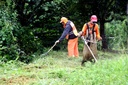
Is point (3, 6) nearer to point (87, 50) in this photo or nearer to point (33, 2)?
point (33, 2)

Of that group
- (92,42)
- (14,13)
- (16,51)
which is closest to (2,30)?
(16,51)

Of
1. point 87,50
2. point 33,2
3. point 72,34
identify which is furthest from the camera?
point 33,2

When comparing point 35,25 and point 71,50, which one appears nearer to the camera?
point 71,50

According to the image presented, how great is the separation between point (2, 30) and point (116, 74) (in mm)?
6561

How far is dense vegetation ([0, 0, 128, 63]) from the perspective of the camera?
13.2 meters

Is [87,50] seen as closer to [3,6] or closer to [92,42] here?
[92,42]

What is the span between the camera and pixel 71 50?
43.9 ft

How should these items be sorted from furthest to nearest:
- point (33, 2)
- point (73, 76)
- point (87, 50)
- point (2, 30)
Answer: point (33, 2) → point (2, 30) → point (87, 50) → point (73, 76)

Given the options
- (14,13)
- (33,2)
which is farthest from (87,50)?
(33,2)

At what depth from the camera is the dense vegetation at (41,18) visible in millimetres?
13203

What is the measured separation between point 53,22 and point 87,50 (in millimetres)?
6893

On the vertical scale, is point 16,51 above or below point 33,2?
below

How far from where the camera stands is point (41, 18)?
55.7ft

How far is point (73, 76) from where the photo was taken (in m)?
7.12
